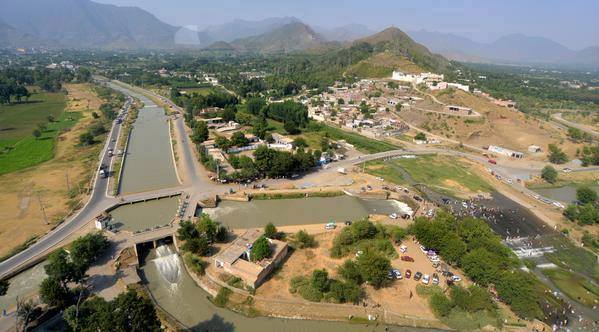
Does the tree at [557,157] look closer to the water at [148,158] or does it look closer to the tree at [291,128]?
the tree at [291,128]

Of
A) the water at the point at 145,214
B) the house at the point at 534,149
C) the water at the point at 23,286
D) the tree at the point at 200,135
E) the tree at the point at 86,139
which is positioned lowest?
the water at the point at 23,286

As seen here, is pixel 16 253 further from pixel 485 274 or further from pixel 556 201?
pixel 556 201

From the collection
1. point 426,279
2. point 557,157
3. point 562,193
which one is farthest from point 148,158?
point 557,157

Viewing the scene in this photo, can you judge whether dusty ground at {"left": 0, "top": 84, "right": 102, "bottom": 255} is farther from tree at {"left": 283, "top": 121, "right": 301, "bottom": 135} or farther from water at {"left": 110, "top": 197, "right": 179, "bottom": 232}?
tree at {"left": 283, "top": 121, "right": 301, "bottom": 135}

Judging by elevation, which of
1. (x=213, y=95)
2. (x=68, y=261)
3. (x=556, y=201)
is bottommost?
(x=556, y=201)

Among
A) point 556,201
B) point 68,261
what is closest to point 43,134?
point 68,261

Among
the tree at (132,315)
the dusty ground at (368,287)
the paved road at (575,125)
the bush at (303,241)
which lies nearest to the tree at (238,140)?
the bush at (303,241)
